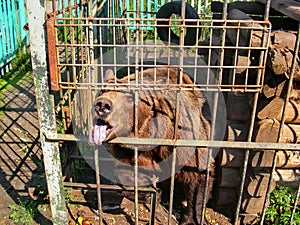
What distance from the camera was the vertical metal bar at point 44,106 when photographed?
8.43 feet

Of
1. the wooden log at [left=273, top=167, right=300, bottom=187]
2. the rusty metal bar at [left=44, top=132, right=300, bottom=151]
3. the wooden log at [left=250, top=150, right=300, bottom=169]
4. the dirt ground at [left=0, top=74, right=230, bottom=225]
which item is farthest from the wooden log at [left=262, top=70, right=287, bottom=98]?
the dirt ground at [left=0, top=74, right=230, bottom=225]

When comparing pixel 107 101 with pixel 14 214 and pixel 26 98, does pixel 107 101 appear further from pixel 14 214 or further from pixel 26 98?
pixel 26 98

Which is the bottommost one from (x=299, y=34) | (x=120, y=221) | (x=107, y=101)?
(x=120, y=221)

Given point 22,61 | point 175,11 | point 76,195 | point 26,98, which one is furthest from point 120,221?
point 22,61

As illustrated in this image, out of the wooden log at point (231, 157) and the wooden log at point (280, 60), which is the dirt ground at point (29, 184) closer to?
the wooden log at point (231, 157)

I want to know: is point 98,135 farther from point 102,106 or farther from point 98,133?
point 102,106

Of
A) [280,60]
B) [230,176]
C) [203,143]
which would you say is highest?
[280,60]

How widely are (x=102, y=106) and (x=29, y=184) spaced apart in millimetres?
2171

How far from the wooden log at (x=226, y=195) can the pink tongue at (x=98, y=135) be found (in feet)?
5.63

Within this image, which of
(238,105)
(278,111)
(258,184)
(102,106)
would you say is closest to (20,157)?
(102,106)

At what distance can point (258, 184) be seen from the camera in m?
3.74

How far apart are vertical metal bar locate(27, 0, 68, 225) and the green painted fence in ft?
19.7

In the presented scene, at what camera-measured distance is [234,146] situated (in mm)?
2824

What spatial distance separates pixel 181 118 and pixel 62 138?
1.36 metres
